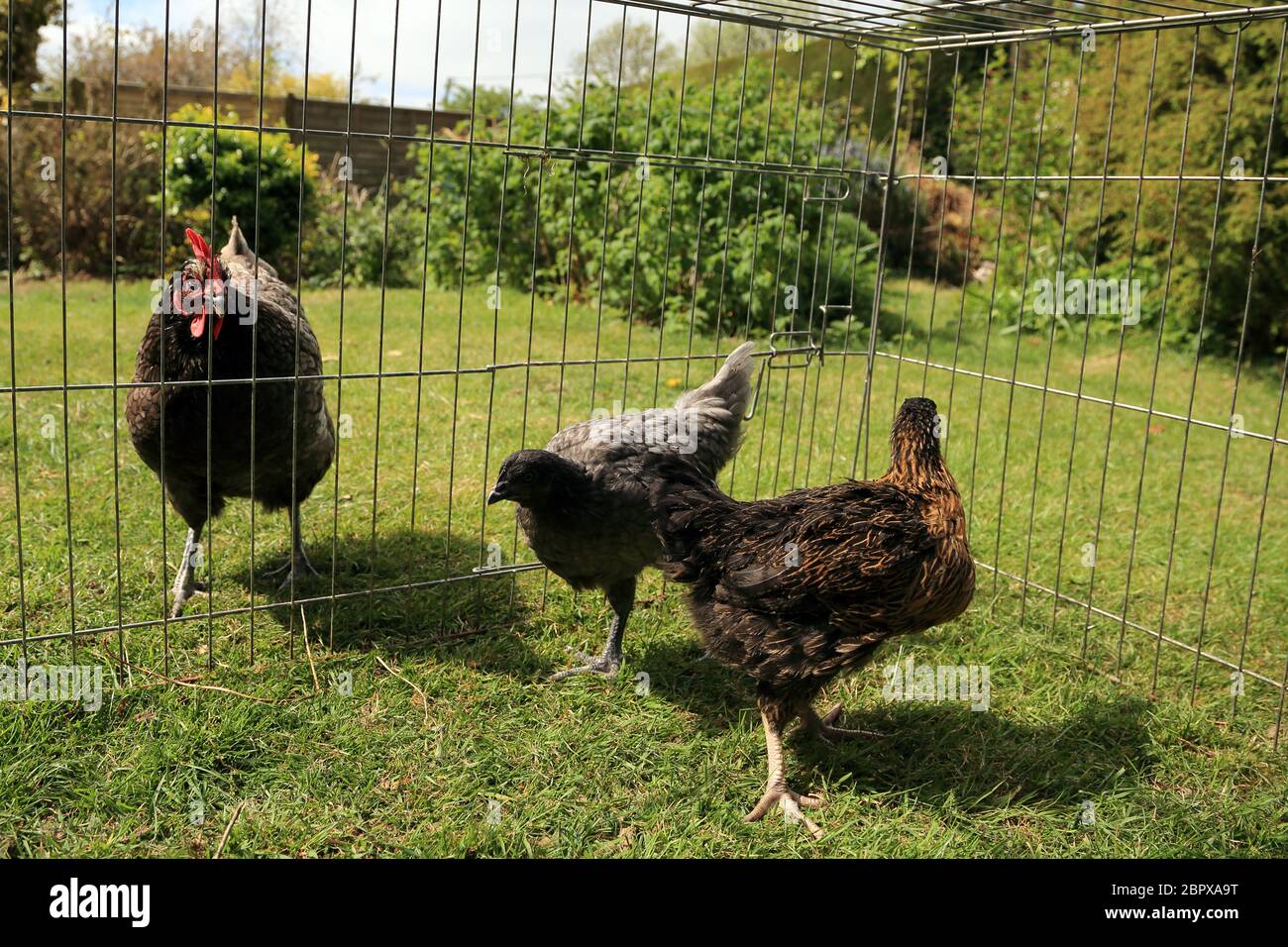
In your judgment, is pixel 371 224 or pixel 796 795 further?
pixel 371 224

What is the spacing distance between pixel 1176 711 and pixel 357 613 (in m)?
3.74

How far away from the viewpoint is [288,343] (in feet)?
14.4

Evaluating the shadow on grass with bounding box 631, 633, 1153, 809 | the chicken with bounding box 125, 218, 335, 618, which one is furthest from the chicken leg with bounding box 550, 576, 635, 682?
the chicken with bounding box 125, 218, 335, 618

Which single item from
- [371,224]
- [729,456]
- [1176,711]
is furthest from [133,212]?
[1176,711]

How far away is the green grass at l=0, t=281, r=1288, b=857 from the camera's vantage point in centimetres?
340

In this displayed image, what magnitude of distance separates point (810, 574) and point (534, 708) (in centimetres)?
136

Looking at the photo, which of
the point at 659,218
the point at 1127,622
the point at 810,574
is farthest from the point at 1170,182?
the point at 810,574

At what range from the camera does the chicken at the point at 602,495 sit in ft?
13.5

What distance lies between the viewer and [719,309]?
18.7 ft

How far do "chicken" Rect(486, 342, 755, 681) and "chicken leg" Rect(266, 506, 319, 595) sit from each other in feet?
4.30

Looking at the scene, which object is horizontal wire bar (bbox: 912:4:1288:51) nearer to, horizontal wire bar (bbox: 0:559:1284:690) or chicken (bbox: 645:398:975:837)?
chicken (bbox: 645:398:975:837)

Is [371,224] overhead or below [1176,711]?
overhead
